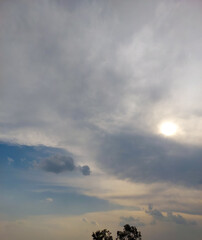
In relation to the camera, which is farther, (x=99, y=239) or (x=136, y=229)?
(x=136, y=229)

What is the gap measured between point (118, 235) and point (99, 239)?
41.8ft

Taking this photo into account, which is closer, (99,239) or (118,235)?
(99,239)

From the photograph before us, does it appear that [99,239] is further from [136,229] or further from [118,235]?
[136,229]

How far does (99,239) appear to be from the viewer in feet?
250

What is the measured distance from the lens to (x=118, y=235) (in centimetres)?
8500

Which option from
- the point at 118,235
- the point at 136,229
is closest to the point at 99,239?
the point at 118,235

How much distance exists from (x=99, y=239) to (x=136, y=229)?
18.9 m

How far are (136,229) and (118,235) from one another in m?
8.35

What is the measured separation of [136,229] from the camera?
3371 inches
